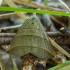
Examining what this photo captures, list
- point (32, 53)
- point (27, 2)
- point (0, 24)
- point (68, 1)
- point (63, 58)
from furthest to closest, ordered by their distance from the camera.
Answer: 1. point (68, 1)
2. point (0, 24)
3. point (27, 2)
4. point (63, 58)
5. point (32, 53)

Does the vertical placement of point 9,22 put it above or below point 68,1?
below

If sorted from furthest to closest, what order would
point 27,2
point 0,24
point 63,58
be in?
point 0,24 → point 27,2 → point 63,58

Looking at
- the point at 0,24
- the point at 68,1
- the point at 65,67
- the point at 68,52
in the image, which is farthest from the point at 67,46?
the point at 68,1

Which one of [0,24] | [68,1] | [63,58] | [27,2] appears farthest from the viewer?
[68,1]

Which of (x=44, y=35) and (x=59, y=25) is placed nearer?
(x=44, y=35)

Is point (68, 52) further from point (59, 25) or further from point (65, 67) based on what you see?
point (59, 25)

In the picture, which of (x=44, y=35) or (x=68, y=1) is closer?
(x=44, y=35)

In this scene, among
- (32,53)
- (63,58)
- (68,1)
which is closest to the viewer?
(32,53)

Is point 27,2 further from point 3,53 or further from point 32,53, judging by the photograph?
point 32,53

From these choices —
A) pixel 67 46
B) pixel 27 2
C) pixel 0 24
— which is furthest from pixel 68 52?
pixel 0 24
